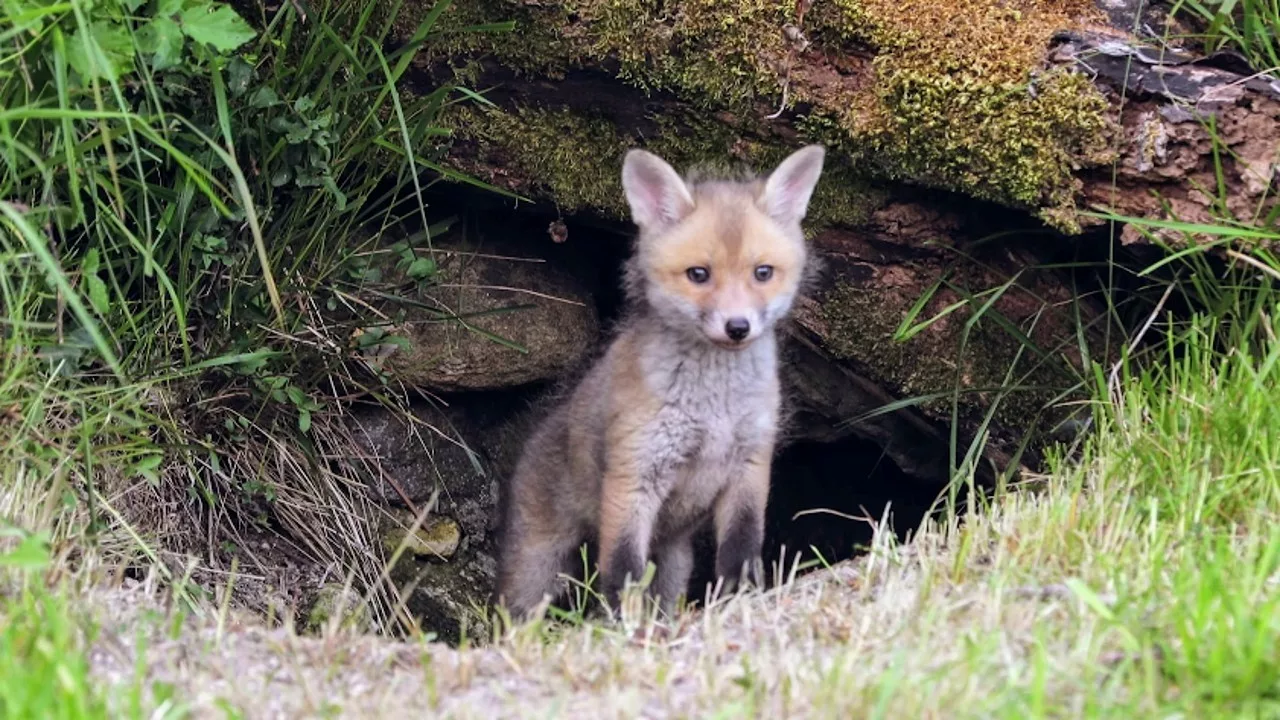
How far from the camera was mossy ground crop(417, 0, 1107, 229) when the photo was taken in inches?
148

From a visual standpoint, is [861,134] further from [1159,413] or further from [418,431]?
[418,431]

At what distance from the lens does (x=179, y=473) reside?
157 inches

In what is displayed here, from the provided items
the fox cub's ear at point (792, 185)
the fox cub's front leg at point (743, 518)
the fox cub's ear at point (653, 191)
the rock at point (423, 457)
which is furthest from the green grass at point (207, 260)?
the fox cub's front leg at point (743, 518)

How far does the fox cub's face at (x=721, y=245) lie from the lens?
3580mm

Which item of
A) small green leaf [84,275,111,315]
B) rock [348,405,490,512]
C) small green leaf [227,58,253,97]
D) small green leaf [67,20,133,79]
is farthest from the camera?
rock [348,405,490,512]

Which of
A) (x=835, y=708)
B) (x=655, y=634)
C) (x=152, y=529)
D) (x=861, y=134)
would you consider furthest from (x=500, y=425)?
(x=835, y=708)

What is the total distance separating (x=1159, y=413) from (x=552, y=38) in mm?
2149

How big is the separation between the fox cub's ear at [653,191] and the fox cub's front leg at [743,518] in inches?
30.4

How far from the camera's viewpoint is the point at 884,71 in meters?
3.87

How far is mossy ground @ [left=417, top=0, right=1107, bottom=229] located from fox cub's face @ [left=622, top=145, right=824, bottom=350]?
1.09ft

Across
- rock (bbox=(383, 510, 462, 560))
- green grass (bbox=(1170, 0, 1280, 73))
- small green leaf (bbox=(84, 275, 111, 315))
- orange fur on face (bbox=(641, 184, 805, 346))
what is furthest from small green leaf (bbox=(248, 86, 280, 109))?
green grass (bbox=(1170, 0, 1280, 73))

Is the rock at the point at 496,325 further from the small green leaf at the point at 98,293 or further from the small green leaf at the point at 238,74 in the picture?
the small green leaf at the point at 98,293

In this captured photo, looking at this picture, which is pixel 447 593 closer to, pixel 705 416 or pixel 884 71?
pixel 705 416

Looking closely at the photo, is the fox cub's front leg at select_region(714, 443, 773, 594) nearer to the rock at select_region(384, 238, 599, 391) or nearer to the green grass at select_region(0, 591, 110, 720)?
the rock at select_region(384, 238, 599, 391)
